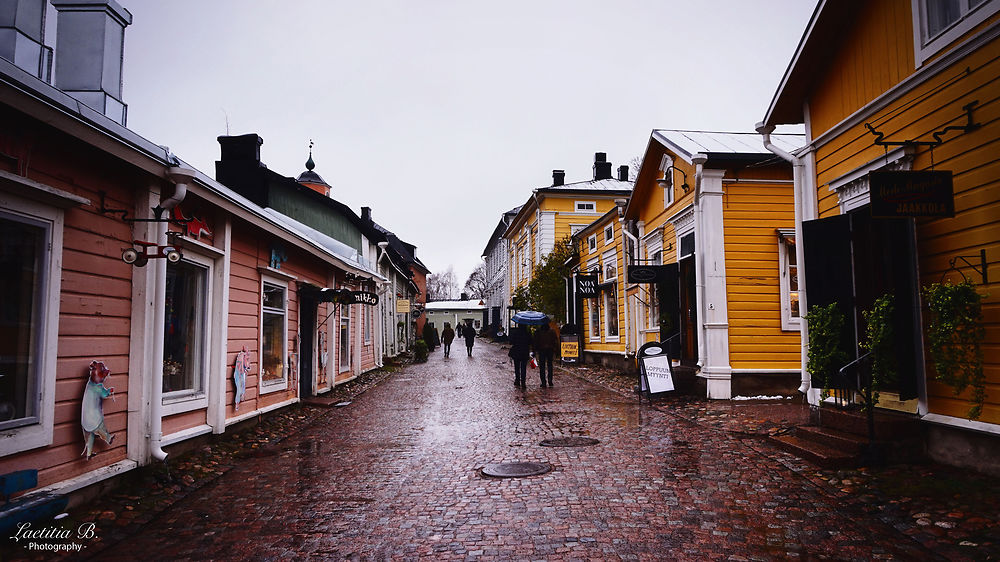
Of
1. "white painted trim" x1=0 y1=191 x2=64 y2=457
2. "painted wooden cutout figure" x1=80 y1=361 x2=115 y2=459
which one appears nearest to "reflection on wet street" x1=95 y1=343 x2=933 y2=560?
"painted wooden cutout figure" x1=80 y1=361 x2=115 y2=459

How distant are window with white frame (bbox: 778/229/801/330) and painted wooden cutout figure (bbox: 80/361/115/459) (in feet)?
37.4

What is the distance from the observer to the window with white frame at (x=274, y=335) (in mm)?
10562

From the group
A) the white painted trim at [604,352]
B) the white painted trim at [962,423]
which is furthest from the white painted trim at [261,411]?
the white painted trim at [604,352]

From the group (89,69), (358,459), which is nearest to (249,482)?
(358,459)

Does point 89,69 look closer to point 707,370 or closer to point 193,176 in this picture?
point 193,176

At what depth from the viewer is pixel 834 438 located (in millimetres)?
6895

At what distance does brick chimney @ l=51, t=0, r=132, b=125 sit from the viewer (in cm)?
640

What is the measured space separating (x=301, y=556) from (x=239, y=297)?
18.9ft

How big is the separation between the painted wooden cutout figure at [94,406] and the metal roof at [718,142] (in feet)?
34.5

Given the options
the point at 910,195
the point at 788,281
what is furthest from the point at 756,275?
the point at 910,195

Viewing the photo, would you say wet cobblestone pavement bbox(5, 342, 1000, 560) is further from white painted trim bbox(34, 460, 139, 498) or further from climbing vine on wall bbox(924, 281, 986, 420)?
climbing vine on wall bbox(924, 281, 986, 420)

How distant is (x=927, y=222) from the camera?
6.55 metres

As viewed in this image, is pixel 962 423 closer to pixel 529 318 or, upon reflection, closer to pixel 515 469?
pixel 515 469

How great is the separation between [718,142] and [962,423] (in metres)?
9.22
